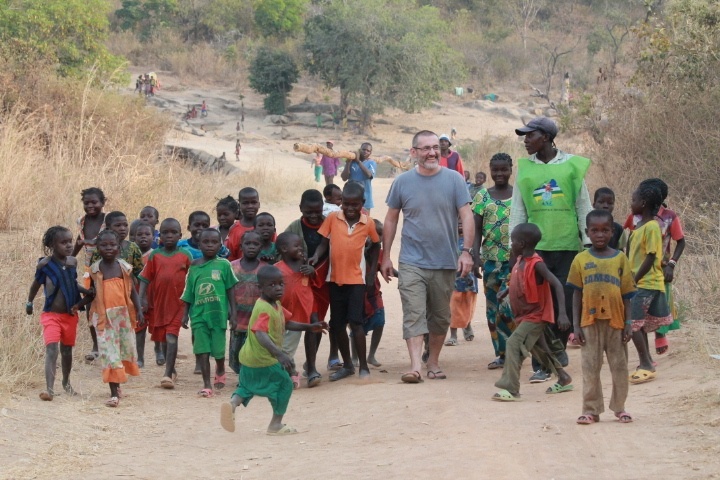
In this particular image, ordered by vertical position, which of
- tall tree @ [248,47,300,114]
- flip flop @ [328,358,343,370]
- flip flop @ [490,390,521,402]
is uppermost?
tall tree @ [248,47,300,114]

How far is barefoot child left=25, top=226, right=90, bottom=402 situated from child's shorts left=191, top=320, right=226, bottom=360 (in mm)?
951

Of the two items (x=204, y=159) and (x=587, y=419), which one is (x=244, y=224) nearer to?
(x=587, y=419)

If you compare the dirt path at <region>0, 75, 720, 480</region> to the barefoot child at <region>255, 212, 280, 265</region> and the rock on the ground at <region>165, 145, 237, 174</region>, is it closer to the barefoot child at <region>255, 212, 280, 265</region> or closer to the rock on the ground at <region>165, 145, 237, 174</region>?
the barefoot child at <region>255, 212, 280, 265</region>

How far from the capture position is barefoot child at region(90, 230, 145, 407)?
24.2ft

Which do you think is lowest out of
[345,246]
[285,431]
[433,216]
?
[285,431]

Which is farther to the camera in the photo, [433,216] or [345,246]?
[345,246]

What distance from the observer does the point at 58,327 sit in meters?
7.25

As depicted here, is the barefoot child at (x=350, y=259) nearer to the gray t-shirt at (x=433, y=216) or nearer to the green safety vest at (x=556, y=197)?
the gray t-shirt at (x=433, y=216)

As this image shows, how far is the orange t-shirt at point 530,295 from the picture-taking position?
272 inches

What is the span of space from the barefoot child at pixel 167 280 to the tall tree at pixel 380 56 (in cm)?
3542

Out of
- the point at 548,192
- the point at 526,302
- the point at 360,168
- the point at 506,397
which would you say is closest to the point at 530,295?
the point at 526,302

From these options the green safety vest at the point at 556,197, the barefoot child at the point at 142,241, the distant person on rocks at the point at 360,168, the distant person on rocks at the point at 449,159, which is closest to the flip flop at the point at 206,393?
the barefoot child at the point at 142,241

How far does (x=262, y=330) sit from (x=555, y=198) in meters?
2.25

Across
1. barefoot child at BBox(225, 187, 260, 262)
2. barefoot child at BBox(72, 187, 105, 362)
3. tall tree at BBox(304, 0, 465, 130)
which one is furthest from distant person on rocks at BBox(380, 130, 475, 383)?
tall tree at BBox(304, 0, 465, 130)
